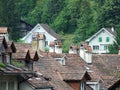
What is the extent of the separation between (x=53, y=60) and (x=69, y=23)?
402 feet

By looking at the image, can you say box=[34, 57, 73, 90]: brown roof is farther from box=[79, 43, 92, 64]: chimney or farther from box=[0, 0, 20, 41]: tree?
box=[0, 0, 20, 41]: tree

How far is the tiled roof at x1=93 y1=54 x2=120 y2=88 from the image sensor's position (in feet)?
221

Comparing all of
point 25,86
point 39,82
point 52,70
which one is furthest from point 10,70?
point 52,70

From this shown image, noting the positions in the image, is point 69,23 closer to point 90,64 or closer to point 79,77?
point 90,64

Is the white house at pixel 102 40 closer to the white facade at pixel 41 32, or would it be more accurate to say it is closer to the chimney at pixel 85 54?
the white facade at pixel 41 32

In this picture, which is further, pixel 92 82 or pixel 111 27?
pixel 111 27

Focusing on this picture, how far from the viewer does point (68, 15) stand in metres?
180

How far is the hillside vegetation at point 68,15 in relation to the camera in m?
148

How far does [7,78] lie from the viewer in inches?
1582

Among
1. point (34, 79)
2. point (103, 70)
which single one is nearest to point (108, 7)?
point (103, 70)

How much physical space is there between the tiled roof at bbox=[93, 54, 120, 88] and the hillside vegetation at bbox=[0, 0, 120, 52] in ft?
208

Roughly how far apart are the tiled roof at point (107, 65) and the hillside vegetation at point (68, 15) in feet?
208

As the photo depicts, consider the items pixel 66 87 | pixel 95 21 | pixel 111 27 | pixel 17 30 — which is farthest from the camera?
pixel 95 21

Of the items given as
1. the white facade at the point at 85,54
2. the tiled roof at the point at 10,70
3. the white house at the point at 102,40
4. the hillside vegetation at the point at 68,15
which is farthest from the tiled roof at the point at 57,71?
the white house at the point at 102,40
